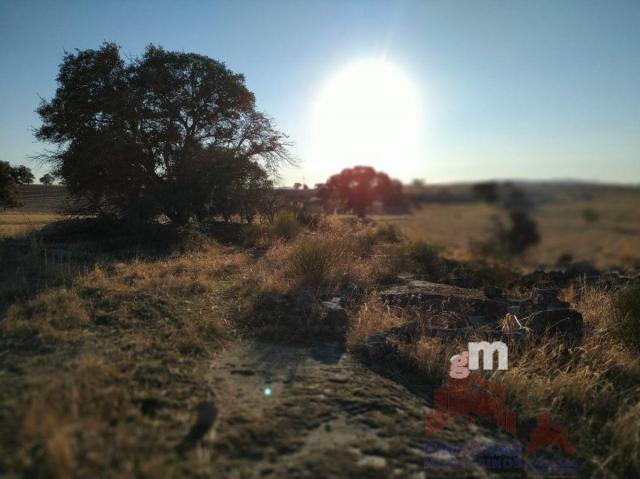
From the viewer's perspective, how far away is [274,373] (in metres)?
3.66

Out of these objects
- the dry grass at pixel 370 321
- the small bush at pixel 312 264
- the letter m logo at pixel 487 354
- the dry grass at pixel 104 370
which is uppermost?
the small bush at pixel 312 264

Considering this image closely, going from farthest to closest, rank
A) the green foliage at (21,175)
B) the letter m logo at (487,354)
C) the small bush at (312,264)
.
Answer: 1. the green foliage at (21,175)
2. the small bush at (312,264)
3. the letter m logo at (487,354)

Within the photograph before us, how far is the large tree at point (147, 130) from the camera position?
12.0 m

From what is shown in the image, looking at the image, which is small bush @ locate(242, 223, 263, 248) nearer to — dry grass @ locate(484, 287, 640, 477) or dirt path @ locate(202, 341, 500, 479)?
dirt path @ locate(202, 341, 500, 479)

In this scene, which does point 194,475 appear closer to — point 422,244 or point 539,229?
point 539,229

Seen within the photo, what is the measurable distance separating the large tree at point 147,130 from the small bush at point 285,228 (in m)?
2.83

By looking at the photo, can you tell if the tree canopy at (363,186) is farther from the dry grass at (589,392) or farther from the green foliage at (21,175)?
the dry grass at (589,392)

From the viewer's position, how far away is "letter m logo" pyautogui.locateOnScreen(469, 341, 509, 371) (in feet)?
14.0

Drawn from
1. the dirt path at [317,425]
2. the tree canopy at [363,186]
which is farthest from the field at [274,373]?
the tree canopy at [363,186]

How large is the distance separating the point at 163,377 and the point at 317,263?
13.5 ft

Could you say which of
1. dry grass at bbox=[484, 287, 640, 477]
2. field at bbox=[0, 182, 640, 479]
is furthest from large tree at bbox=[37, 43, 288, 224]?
dry grass at bbox=[484, 287, 640, 477]

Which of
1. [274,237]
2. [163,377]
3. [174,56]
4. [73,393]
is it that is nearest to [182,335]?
[163,377]

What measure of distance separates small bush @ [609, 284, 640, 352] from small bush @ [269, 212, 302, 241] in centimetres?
840

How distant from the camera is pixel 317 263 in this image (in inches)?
278
